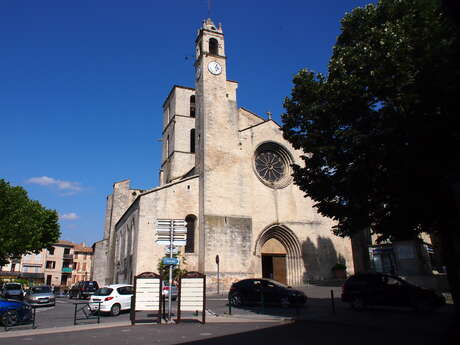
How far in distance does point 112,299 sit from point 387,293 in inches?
460

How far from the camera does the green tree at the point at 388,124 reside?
941 centimetres

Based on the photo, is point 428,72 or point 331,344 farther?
point 428,72

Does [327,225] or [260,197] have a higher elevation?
[260,197]

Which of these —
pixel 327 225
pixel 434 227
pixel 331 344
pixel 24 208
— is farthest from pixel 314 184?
pixel 24 208

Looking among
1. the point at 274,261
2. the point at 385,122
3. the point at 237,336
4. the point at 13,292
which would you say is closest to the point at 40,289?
the point at 13,292

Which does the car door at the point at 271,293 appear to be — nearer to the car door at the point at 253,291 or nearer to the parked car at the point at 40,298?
the car door at the point at 253,291

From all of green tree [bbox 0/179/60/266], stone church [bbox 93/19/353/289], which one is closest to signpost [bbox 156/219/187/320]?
stone church [bbox 93/19/353/289]

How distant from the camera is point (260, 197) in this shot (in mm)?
28422

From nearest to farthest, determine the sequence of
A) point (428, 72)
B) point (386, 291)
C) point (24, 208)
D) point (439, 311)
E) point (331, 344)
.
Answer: point (331, 344) < point (428, 72) < point (439, 311) < point (386, 291) < point (24, 208)

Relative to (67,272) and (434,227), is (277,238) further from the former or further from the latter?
(67,272)

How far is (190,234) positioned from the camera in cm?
2603

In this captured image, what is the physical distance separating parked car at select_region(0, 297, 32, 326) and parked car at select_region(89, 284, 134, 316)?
9.13 ft

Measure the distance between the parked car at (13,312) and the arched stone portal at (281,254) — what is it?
57.8 ft

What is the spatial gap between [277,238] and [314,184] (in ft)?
53.6
